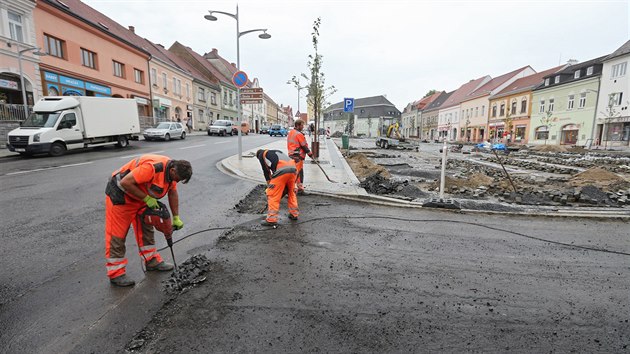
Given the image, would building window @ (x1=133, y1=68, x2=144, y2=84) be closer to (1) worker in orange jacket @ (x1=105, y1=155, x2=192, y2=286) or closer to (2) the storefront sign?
(2) the storefront sign

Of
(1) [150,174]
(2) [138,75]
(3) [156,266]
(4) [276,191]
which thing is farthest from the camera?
(2) [138,75]

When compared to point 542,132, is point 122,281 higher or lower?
lower

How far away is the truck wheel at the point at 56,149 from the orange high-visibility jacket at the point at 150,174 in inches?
562

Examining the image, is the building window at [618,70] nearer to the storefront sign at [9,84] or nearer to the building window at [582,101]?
the building window at [582,101]

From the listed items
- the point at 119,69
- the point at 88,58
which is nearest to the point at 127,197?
the point at 88,58

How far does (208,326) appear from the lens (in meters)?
2.43

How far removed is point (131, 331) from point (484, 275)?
3.34 metres

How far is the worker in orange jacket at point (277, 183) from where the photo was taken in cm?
496

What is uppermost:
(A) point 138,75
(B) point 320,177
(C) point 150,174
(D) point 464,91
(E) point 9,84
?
(D) point 464,91

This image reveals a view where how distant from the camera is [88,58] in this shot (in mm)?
23375

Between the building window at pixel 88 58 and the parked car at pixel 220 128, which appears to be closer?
the building window at pixel 88 58

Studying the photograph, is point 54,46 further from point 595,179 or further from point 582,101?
point 582,101

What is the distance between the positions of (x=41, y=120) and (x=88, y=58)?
12290 millimetres

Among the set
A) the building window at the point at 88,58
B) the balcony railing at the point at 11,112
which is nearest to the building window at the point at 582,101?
the building window at the point at 88,58
